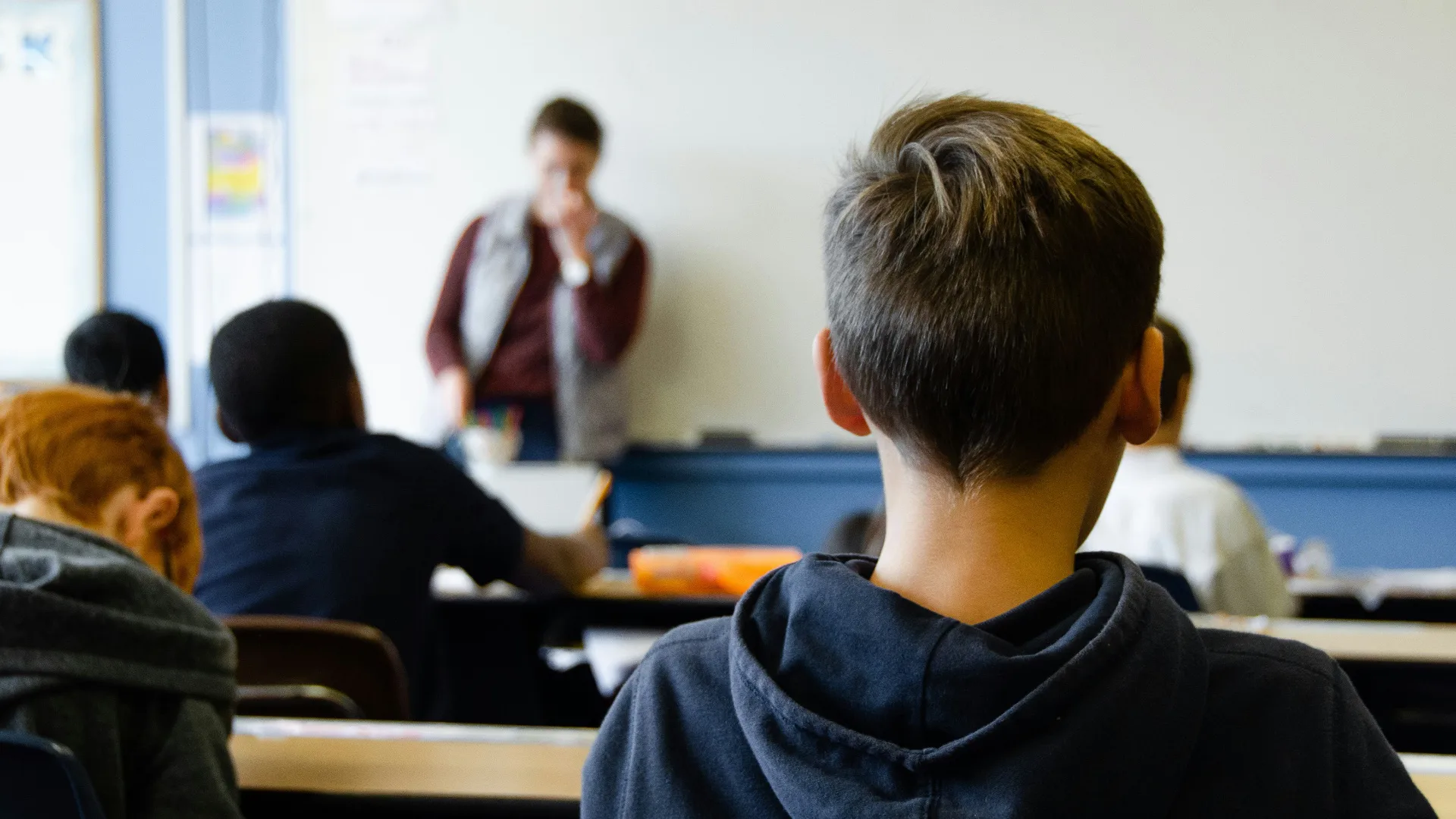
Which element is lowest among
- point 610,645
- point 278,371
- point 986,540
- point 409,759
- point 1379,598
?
point 610,645

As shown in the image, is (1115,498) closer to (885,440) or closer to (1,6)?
(885,440)

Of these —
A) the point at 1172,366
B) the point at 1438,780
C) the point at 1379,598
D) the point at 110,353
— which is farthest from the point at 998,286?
the point at 110,353

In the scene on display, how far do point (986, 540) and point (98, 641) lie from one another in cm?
75

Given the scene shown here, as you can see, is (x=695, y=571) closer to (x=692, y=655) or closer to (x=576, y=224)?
(x=692, y=655)

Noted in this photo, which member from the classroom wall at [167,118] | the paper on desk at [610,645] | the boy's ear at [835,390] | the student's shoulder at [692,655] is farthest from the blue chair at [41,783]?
the classroom wall at [167,118]

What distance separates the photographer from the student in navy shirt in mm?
1818

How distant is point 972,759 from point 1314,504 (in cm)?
359

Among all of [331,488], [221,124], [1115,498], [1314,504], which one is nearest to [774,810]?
[331,488]

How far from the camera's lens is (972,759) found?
2.06 feet

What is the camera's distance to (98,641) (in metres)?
1.05

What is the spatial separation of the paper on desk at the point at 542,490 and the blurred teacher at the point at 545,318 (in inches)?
8.5

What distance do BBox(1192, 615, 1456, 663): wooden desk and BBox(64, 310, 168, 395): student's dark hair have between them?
1.91 m

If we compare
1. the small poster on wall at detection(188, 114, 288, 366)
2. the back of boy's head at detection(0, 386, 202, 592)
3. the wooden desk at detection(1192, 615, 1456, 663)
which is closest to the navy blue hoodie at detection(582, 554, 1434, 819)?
the back of boy's head at detection(0, 386, 202, 592)

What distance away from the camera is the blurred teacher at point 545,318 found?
3.98m
